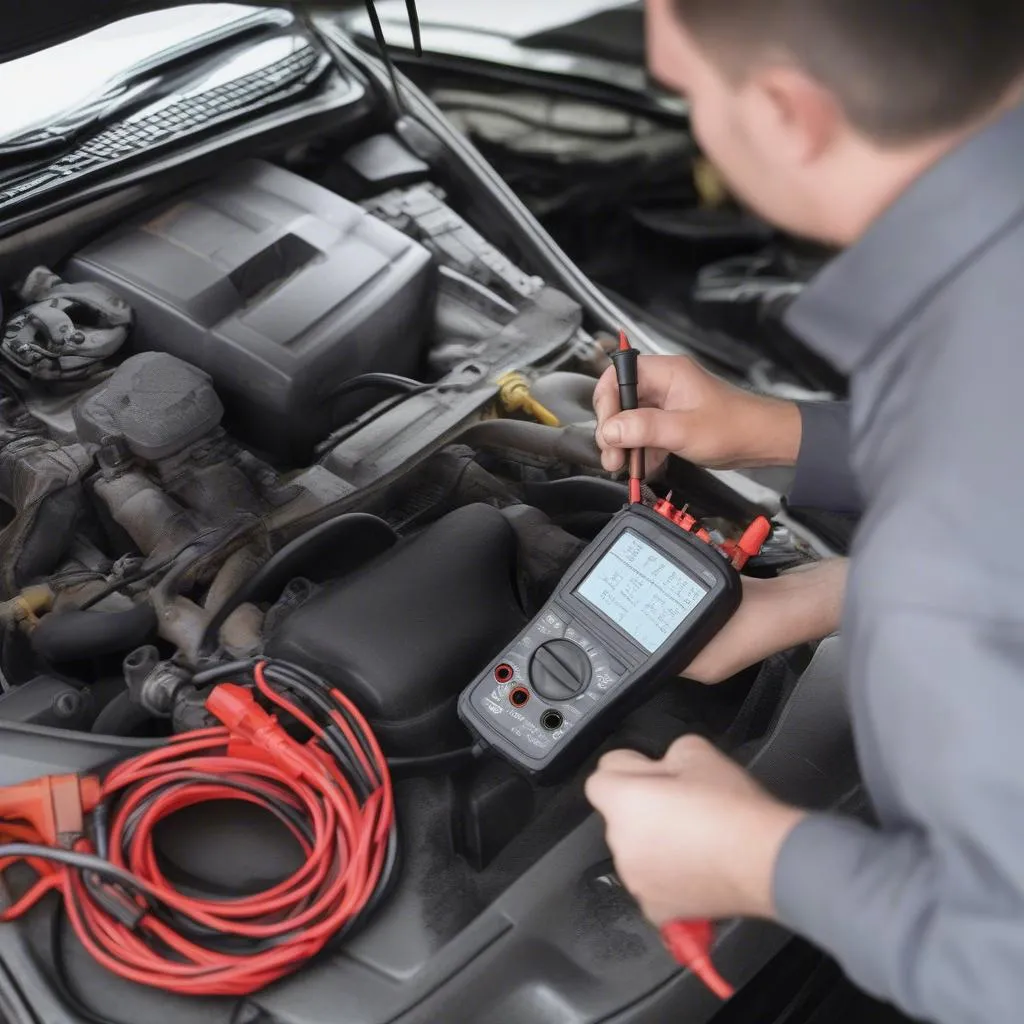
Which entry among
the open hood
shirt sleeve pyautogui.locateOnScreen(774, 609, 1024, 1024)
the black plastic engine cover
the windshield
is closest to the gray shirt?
shirt sleeve pyautogui.locateOnScreen(774, 609, 1024, 1024)

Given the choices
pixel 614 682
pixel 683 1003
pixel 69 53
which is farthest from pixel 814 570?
pixel 69 53

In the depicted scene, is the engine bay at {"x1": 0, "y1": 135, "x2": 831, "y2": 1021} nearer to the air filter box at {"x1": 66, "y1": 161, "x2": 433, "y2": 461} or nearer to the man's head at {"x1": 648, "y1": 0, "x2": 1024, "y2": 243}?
the air filter box at {"x1": 66, "y1": 161, "x2": 433, "y2": 461}

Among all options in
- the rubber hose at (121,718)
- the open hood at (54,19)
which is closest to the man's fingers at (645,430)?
the rubber hose at (121,718)

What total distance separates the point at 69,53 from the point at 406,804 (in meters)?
0.94

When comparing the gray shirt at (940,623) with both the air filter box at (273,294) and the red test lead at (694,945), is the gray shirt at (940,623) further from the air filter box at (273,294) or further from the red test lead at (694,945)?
the air filter box at (273,294)

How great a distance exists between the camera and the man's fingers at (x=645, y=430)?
961mm

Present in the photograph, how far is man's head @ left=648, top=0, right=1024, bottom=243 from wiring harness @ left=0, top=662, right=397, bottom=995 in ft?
1.62

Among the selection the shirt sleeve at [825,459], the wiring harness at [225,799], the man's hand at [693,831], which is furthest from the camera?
the shirt sleeve at [825,459]

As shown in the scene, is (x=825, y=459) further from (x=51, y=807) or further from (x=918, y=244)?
(x=51, y=807)

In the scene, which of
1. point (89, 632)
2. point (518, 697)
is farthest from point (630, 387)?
point (89, 632)

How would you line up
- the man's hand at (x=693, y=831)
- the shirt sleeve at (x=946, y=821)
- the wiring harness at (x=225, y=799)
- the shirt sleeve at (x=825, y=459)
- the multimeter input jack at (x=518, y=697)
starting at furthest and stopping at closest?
the shirt sleeve at (x=825, y=459)
the multimeter input jack at (x=518, y=697)
the wiring harness at (x=225, y=799)
the man's hand at (x=693, y=831)
the shirt sleeve at (x=946, y=821)

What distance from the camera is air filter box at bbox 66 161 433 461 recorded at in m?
1.21

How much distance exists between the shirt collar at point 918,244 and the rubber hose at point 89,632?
23.7 inches

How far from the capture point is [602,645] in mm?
886
